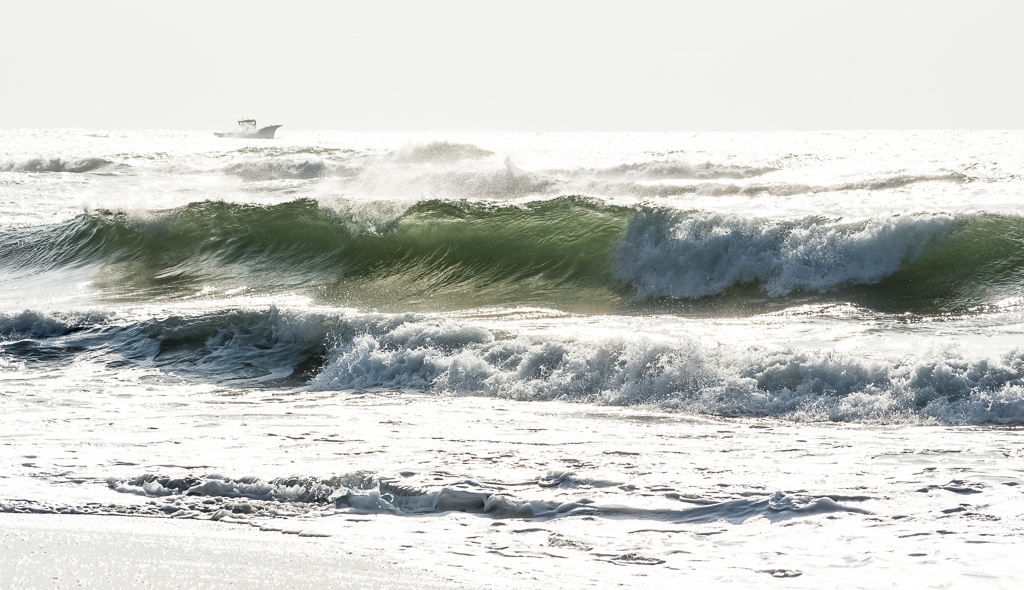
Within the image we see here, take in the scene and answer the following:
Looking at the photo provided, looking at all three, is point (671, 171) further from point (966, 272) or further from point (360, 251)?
point (966, 272)

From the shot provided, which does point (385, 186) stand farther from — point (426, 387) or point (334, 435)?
point (334, 435)

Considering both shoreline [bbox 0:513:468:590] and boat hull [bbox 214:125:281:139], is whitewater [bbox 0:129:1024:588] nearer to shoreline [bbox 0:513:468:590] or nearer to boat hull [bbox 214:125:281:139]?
shoreline [bbox 0:513:468:590]

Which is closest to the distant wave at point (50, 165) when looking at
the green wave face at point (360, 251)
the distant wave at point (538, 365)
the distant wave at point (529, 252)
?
the distant wave at point (529, 252)

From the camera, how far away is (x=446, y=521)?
3865 millimetres

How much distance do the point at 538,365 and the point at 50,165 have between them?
3162 cm

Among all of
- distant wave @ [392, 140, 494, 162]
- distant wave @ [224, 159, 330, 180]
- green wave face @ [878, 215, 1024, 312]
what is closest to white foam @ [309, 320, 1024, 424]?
green wave face @ [878, 215, 1024, 312]

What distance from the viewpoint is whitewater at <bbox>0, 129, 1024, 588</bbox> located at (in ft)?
12.0

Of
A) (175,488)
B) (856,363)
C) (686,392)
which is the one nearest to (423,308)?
(686,392)

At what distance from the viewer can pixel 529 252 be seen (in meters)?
12.8

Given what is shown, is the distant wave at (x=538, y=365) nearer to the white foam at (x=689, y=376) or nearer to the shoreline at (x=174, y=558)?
the white foam at (x=689, y=376)

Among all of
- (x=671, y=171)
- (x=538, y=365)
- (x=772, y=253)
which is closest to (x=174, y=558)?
(x=538, y=365)

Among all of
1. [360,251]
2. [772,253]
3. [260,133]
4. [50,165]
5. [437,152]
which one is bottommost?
[360,251]

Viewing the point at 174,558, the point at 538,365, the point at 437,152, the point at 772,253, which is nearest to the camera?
the point at 174,558

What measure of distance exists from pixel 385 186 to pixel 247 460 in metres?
13.5
